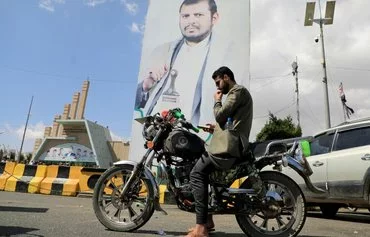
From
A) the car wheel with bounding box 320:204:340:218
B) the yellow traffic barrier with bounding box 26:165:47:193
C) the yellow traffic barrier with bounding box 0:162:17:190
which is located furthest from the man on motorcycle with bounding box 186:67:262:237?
the yellow traffic barrier with bounding box 0:162:17:190

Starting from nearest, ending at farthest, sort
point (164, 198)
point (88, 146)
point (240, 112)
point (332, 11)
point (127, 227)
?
point (240, 112) → point (127, 227) → point (164, 198) → point (332, 11) → point (88, 146)

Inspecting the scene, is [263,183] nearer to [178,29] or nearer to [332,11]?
[332,11]

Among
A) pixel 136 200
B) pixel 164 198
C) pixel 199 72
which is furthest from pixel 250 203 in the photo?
pixel 199 72

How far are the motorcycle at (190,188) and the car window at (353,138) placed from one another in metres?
3.18

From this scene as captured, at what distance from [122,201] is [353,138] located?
4.61 metres

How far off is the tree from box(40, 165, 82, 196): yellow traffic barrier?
24.0 metres

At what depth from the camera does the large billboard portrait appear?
33.1 meters

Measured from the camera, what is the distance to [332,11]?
60.8 feet

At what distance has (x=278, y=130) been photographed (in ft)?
116

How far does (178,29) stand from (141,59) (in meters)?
4.01

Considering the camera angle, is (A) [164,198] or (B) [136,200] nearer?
(B) [136,200]

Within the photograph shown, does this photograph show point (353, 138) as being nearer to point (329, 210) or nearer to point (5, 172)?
point (329, 210)

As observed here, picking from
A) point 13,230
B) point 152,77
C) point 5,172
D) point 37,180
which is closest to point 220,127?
point 13,230

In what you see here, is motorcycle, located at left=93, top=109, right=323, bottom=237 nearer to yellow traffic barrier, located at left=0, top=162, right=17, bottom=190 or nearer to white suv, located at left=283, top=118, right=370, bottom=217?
white suv, located at left=283, top=118, right=370, bottom=217
